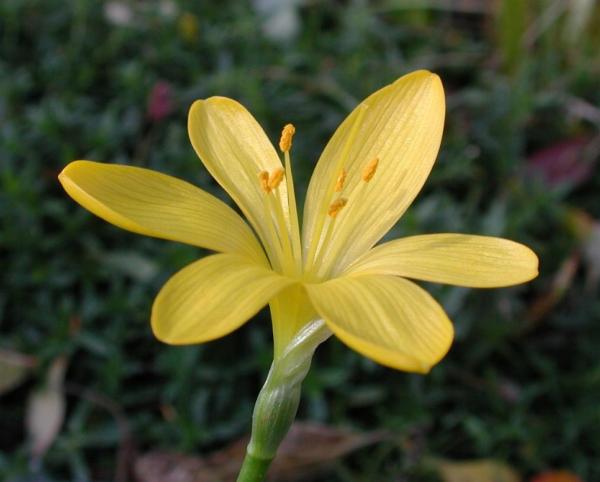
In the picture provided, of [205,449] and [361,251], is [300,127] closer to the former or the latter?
[205,449]

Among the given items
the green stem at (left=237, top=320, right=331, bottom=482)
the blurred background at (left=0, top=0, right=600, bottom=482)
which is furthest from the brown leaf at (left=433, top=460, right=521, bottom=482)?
the green stem at (left=237, top=320, right=331, bottom=482)

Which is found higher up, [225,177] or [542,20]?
[225,177]

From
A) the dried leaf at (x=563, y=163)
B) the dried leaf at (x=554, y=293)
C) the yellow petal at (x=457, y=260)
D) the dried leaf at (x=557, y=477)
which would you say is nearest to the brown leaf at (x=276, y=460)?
the dried leaf at (x=557, y=477)

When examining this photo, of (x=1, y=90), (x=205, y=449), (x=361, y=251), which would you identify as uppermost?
(x=361, y=251)

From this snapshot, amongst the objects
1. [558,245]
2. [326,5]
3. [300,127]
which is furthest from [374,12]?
[558,245]

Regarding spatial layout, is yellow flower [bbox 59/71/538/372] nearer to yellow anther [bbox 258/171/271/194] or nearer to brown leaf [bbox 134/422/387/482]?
yellow anther [bbox 258/171/271/194]

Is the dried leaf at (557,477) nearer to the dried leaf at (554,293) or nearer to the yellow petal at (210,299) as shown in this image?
the dried leaf at (554,293)

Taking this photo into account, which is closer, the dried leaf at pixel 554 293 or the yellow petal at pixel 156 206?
the yellow petal at pixel 156 206
